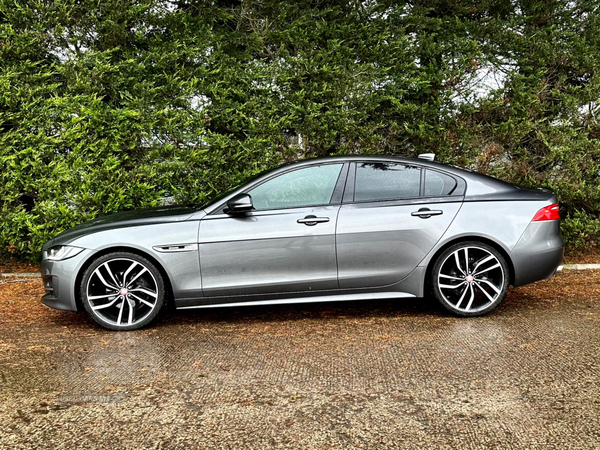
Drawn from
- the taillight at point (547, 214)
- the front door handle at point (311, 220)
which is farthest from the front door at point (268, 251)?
the taillight at point (547, 214)

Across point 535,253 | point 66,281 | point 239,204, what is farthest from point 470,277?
point 66,281

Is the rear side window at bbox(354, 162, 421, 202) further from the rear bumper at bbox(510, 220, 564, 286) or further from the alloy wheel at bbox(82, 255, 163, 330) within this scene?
the alloy wheel at bbox(82, 255, 163, 330)

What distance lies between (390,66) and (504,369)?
17.3ft

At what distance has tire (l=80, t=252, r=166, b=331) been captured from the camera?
595cm

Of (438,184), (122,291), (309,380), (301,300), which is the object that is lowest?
(309,380)

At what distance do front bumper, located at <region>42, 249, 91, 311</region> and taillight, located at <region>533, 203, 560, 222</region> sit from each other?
432 centimetres

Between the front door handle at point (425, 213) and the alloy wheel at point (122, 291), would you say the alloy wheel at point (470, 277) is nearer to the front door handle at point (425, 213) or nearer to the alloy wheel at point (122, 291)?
the front door handle at point (425, 213)

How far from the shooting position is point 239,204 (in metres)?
5.93

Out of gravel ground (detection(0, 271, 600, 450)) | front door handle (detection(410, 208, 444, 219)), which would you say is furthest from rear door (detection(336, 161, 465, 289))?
gravel ground (detection(0, 271, 600, 450))

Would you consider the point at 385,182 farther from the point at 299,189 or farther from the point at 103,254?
the point at 103,254

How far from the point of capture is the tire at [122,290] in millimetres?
5945

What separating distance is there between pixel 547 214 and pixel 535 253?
0.41 m

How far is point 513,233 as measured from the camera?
20.1 feet

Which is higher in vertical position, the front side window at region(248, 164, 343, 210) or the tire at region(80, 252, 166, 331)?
the front side window at region(248, 164, 343, 210)
